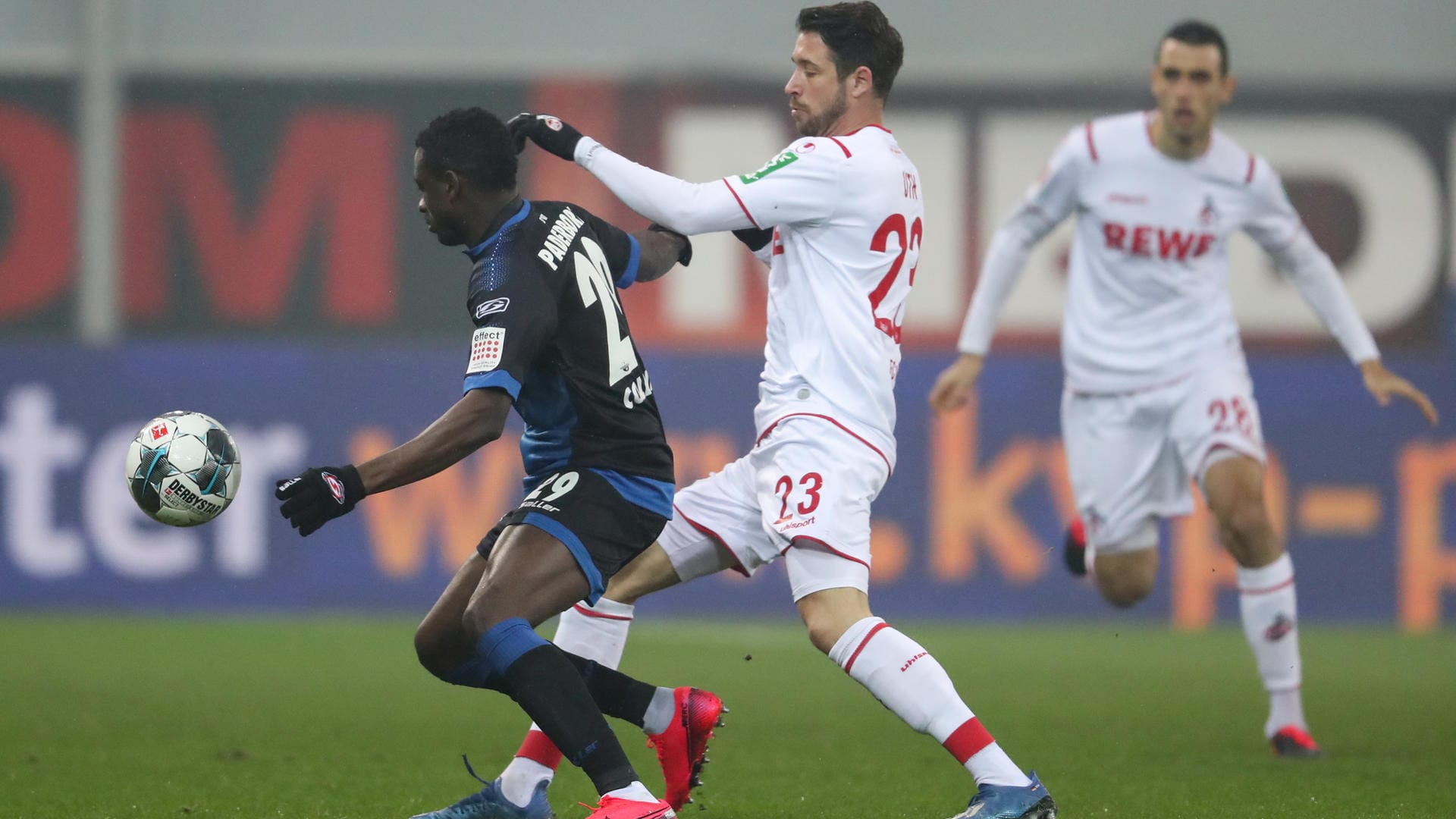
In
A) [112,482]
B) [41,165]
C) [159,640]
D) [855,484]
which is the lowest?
[159,640]

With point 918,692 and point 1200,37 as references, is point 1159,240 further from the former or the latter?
point 918,692

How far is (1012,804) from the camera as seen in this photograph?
13.9 feet

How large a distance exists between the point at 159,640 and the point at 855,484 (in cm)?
651

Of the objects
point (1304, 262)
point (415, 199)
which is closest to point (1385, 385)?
point (1304, 262)

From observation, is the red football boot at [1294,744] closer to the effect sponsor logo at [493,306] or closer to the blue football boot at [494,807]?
the blue football boot at [494,807]

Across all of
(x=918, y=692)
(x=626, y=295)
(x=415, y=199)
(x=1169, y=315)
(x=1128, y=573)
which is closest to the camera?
(x=918, y=692)

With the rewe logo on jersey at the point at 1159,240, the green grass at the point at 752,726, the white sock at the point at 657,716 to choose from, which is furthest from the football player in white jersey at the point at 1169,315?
the white sock at the point at 657,716

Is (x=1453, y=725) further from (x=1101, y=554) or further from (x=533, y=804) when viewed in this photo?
(x=533, y=804)

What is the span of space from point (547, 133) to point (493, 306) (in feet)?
1.78

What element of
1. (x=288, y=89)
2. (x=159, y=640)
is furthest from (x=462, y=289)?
(x=159, y=640)

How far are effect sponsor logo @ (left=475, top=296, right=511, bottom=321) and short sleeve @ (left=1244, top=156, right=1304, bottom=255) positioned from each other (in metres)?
3.24

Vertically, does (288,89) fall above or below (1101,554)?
above

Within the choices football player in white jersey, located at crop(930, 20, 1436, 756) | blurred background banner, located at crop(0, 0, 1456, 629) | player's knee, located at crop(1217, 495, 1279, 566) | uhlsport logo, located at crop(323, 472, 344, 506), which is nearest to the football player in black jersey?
uhlsport logo, located at crop(323, 472, 344, 506)

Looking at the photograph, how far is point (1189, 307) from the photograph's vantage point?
6.61 m
